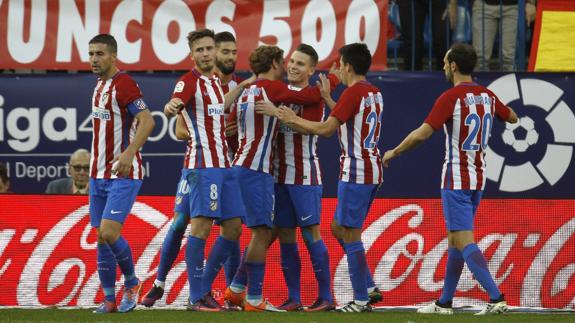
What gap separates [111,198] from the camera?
9.71 m

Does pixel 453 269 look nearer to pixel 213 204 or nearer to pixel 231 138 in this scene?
pixel 213 204

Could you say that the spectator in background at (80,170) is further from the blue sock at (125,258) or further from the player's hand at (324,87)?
the player's hand at (324,87)

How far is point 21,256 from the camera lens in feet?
37.3

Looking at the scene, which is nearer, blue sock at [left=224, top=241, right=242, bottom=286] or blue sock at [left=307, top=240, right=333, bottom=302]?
blue sock at [left=307, top=240, right=333, bottom=302]

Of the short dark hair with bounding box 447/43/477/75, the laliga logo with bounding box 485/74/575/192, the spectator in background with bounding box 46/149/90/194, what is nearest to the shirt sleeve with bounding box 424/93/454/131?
the short dark hair with bounding box 447/43/477/75

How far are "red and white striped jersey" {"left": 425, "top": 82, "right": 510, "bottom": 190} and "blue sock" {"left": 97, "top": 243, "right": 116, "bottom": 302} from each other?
270cm

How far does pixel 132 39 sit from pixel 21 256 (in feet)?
Result: 11.3

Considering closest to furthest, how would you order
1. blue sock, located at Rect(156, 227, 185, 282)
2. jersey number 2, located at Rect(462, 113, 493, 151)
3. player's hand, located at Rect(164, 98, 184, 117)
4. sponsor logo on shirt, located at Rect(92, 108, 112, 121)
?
player's hand, located at Rect(164, 98, 184, 117) → sponsor logo on shirt, located at Rect(92, 108, 112, 121) → jersey number 2, located at Rect(462, 113, 493, 151) → blue sock, located at Rect(156, 227, 185, 282)

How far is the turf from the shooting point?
941 cm

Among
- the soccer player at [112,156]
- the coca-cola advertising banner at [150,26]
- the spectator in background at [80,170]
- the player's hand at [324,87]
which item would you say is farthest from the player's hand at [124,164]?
the coca-cola advertising banner at [150,26]

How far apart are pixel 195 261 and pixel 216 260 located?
0.29 metres

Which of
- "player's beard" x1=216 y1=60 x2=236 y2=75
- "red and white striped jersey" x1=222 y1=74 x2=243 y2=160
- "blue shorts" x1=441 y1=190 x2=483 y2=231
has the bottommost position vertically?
"blue shorts" x1=441 y1=190 x2=483 y2=231

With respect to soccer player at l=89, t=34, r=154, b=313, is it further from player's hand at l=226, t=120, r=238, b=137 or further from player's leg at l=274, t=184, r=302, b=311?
player's leg at l=274, t=184, r=302, b=311

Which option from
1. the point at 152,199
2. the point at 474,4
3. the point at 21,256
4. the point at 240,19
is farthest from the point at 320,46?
the point at 21,256
